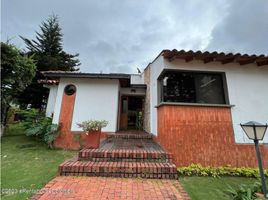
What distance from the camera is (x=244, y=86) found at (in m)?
5.27

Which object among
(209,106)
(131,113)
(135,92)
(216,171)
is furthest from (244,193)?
(131,113)

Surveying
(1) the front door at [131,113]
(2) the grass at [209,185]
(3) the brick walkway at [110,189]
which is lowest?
(2) the grass at [209,185]

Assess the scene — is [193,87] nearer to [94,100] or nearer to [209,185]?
[209,185]

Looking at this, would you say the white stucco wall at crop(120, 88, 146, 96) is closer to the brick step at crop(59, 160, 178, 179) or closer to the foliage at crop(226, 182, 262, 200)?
the brick step at crop(59, 160, 178, 179)

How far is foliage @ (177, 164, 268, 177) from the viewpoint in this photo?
4086mm

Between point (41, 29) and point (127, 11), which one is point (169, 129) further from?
point (41, 29)

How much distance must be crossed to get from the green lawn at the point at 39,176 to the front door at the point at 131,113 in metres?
4.29

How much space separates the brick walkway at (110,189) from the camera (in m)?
2.60

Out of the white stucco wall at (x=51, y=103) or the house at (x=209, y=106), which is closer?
the house at (x=209, y=106)

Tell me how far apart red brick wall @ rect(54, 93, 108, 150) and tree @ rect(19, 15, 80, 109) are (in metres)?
7.74

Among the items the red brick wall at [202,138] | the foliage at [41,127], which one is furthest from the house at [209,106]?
the foliage at [41,127]

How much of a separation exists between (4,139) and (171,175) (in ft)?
28.8

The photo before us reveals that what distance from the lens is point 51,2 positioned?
6809 millimetres

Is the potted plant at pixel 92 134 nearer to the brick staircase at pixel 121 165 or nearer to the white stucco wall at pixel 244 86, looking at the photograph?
the brick staircase at pixel 121 165
